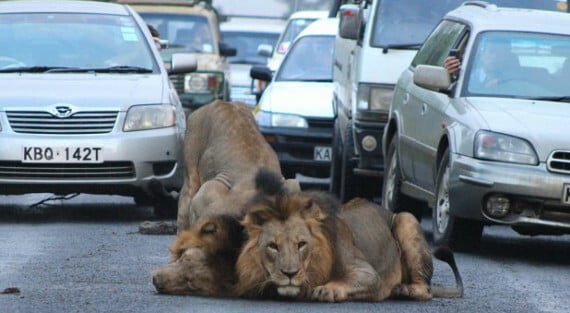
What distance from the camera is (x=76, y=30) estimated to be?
15.1 metres

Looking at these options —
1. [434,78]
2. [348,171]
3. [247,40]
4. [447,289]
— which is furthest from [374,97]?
[247,40]

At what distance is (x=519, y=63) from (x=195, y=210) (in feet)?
12.7

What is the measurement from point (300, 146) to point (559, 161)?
6.64 metres

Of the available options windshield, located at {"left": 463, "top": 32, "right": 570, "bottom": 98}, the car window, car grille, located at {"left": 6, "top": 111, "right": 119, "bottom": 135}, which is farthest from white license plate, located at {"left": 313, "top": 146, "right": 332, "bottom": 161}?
windshield, located at {"left": 463, "top": 32, "right": 570, "bottom": 98}

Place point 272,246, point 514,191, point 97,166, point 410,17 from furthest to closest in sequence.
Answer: point 410,17 → point 97,166 → point 514,191 → point 272,246

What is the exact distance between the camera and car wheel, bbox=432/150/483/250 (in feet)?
39.5

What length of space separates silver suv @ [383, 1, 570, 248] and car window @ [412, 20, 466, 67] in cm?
2

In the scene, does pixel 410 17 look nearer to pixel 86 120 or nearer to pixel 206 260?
pixel 86 120

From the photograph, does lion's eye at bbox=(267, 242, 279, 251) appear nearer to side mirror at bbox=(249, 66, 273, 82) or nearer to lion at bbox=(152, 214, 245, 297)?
lion at bbox=(152, 214, 245, 297)

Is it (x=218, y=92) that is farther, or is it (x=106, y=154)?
(x=218, y=92)

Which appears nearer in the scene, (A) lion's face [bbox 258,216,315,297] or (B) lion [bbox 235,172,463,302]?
(A) lion's face [bbox 258,216,315,297]

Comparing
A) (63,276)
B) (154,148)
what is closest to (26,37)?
(154,148)

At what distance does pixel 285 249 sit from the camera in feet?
27.2

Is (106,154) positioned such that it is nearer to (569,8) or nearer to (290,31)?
(569,8)
